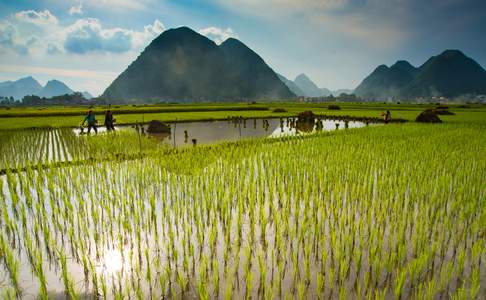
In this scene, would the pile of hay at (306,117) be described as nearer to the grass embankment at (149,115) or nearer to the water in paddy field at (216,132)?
the water in paddy field at (216,132)

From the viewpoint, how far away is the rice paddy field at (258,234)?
3.01 m

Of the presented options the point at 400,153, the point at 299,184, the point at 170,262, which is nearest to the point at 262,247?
the point at 170,262

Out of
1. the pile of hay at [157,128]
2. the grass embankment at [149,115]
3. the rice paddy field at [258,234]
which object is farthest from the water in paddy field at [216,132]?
the rice paddy field at [258,234]

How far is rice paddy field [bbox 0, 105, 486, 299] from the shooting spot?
3.01 m

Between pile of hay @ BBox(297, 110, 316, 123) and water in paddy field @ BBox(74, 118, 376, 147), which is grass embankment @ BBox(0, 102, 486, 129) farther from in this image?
pile of hay @ BBox(297, 110, 316, 123)

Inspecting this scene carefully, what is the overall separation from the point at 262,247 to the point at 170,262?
3.93 feet

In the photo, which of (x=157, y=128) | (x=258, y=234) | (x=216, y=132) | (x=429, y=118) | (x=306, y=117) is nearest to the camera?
(x=258, y=234)

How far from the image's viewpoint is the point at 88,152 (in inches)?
420

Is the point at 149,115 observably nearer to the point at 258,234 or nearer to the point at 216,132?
the point at 216,132

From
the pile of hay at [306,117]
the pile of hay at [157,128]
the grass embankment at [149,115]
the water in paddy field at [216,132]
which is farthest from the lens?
the pile of hay at [306,117]

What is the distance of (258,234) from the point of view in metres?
4.19

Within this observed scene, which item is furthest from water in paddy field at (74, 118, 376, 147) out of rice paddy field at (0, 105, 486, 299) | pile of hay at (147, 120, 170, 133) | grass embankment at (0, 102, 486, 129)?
rice paddy field at (0, 105, 486, 299)

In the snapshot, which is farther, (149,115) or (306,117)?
(149,115)

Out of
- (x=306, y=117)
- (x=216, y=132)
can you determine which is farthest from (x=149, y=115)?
(x=306, y=117)
